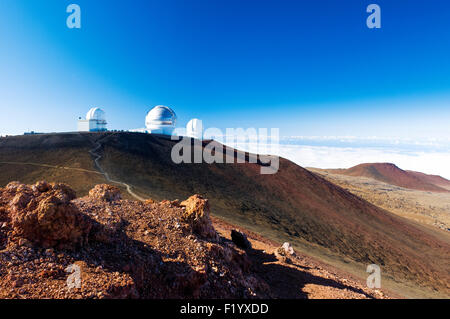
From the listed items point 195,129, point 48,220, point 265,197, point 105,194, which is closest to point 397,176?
point 195,129

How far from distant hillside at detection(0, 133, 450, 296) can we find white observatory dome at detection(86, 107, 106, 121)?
10252 millimetres

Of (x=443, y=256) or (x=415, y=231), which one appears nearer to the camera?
(x=443, y=256)

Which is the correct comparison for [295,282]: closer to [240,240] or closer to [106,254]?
[240,240]

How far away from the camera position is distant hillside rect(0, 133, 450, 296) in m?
19.9

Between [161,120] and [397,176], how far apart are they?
107 metres

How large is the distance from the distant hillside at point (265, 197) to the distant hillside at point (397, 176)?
77.4 metres

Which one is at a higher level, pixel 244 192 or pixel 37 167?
pixel 37 167

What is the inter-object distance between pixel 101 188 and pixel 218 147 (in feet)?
134

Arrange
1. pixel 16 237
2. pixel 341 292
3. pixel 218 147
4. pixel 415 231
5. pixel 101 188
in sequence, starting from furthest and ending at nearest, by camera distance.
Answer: pixel 218 147
pixel 415 231
pixel 101 188
pixel 341 292
pixel 16 237

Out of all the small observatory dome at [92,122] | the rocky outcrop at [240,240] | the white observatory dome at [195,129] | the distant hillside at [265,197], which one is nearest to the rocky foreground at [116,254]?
the rocky outcrop at [240,240]

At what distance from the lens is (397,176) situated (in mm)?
100938

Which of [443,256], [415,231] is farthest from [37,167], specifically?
[415,231]
